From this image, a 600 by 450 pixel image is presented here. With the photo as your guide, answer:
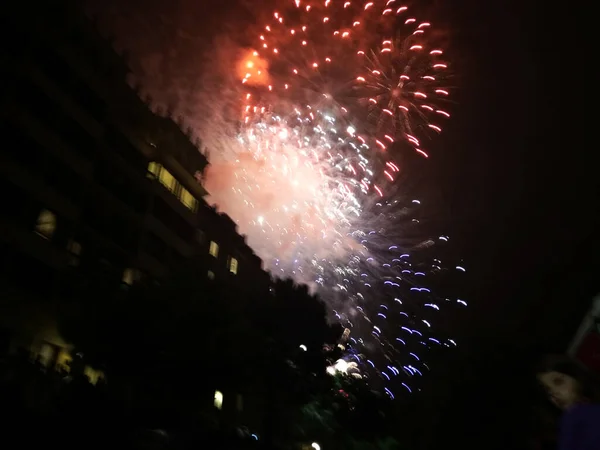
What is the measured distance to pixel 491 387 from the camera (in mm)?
14195

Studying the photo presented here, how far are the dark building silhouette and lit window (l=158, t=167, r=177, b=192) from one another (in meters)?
0.07

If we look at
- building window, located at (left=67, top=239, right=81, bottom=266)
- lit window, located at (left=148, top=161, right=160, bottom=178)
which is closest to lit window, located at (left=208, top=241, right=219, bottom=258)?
lit window, located at (left=148, top=161, right=160, bottom=178)

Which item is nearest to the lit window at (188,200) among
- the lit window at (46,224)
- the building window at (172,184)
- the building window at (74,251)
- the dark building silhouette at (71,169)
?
the building window at (172,184)

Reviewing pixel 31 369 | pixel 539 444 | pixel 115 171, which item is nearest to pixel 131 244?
pixel 115 171

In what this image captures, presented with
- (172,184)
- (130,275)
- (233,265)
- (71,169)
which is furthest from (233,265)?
(71,169)

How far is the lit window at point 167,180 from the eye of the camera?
90.2ft

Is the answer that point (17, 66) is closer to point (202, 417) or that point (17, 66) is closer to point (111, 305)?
point (111, 305)

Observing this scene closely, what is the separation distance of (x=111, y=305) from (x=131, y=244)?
809cm

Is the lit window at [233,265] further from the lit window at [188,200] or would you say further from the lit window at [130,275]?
the lit window at [130,275]

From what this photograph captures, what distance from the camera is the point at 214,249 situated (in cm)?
3288

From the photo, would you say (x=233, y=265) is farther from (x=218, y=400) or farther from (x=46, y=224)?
(x=46, y=224)

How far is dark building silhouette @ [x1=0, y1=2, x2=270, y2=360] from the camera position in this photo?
17.6 metres

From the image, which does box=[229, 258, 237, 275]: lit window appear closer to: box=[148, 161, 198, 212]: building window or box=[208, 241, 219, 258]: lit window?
box=[208, 241, 219, 258]: lit window

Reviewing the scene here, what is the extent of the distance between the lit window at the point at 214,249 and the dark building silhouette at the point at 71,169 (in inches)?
145
